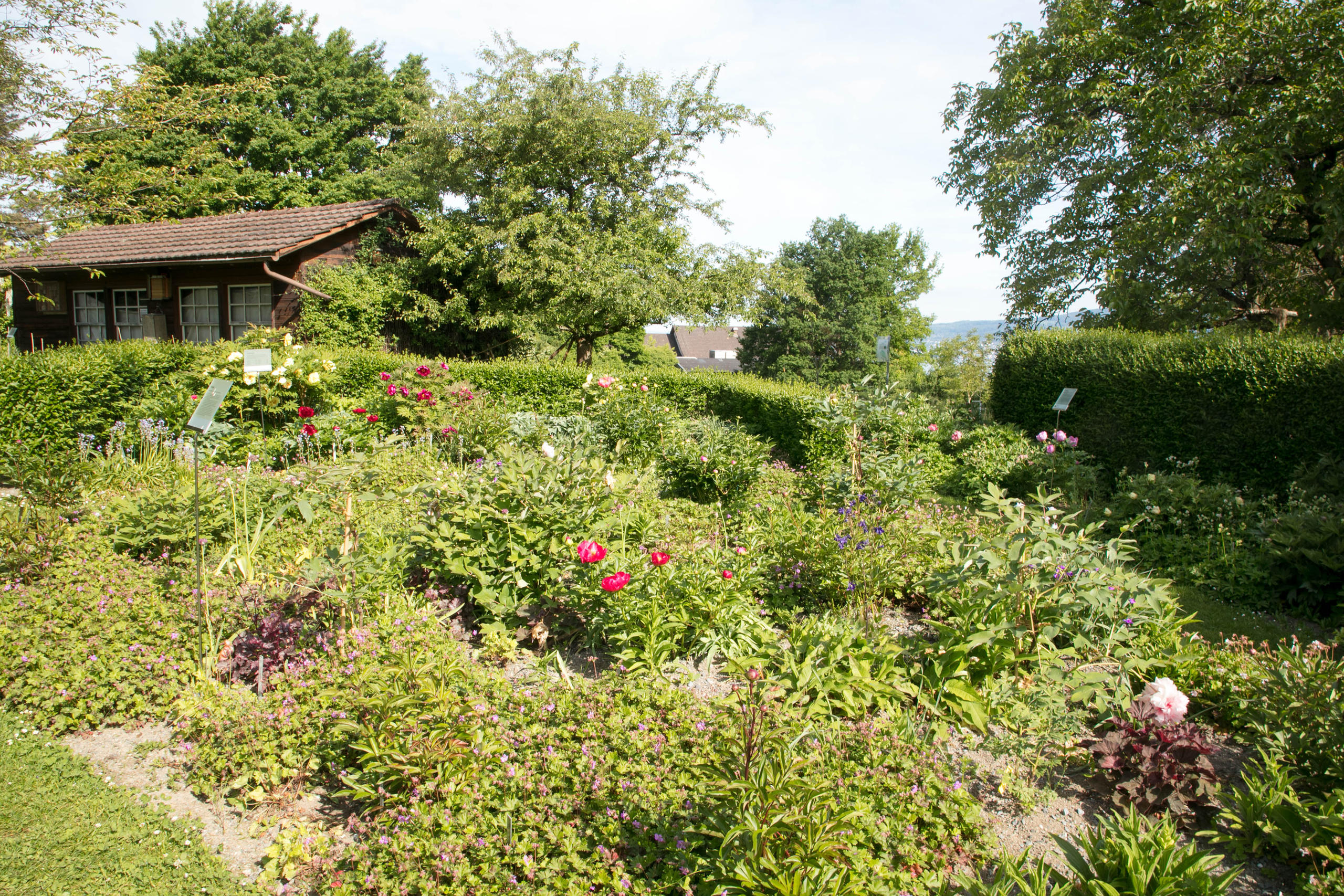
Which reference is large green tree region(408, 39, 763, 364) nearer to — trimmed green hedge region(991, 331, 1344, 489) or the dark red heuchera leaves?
trimmed green hedge region(991, 331, 1344, 489)

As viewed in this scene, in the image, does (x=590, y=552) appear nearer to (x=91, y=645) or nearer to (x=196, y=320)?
(x=91, y=645)

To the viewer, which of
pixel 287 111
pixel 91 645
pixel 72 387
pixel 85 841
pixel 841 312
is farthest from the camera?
pixel 841 312

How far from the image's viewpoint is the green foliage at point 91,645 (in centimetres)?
353

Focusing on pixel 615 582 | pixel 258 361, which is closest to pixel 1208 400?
pixel 615 582

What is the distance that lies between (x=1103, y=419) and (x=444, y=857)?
8.93 meters

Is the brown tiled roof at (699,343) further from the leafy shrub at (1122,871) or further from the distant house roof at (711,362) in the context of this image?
the leafy shrub at (1122,871)

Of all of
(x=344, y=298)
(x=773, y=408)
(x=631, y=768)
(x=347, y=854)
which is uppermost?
(x=344, y=298)

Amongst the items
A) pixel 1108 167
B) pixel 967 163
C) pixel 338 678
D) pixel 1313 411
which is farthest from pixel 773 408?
pixel 967 163

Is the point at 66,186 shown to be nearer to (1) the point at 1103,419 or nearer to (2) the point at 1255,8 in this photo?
(1) the point at 1103,419

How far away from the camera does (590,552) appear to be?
3.55 m

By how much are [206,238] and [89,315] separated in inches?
169

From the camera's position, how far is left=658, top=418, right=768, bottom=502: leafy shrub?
6.70 m

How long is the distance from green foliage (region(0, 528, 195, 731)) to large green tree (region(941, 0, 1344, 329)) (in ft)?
44.3

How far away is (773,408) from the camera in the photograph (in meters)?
9.31
